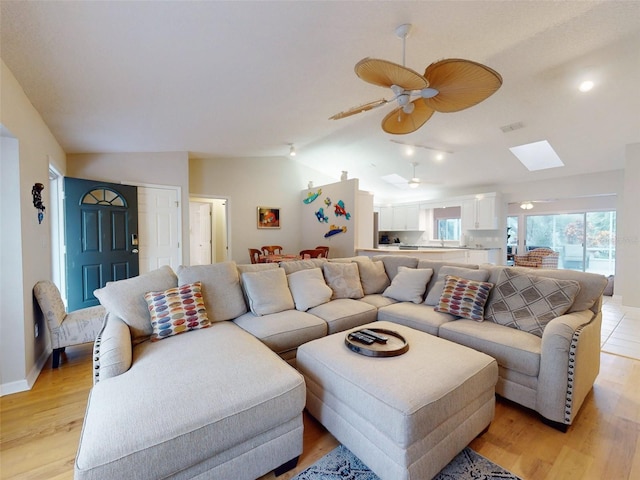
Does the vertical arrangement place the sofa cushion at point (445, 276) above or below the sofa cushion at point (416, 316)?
above

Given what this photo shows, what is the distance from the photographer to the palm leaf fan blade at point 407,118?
7.70ft

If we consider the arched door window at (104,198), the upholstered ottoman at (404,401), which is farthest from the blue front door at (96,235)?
the upholstered ottoman at (404,401)

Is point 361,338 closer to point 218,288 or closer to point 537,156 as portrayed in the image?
point 218,288

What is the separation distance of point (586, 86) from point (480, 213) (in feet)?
11.7

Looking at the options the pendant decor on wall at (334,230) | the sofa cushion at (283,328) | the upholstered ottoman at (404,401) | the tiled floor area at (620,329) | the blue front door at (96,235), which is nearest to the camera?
the upholstered ottoman at (404,401)

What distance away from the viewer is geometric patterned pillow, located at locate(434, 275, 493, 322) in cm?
244

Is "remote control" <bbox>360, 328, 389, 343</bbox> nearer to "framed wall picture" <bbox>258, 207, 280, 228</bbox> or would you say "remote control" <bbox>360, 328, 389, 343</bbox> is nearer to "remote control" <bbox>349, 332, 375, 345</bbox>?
"remote control" <bbox>349, 332, 375, 345</bbox>

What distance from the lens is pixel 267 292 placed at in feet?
8.64

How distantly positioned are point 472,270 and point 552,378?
44.5 inches

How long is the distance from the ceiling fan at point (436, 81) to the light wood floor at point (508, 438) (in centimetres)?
216

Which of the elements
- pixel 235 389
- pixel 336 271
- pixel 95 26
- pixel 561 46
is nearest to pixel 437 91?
pixel 561 46

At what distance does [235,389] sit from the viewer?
136 cm

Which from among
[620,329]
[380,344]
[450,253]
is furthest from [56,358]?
[620,329]

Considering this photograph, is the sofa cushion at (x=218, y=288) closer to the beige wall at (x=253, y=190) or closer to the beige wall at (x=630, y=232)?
the beige wall at (x=253, y=190)
